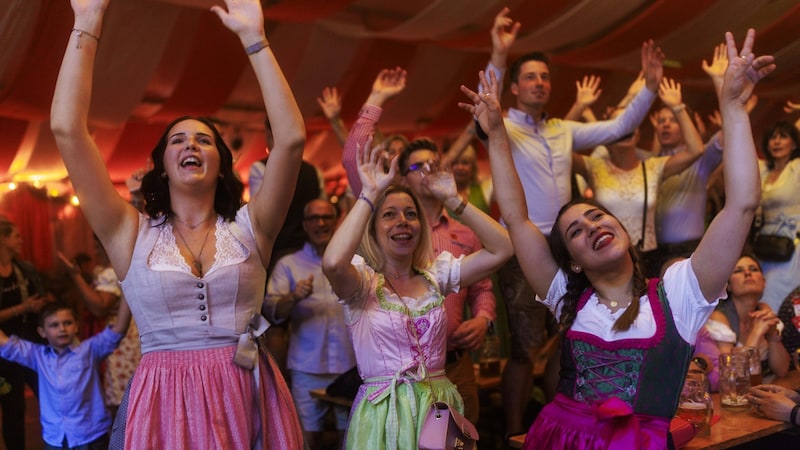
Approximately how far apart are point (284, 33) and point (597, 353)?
11.2ft

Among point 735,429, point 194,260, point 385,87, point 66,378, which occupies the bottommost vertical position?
point 735,429

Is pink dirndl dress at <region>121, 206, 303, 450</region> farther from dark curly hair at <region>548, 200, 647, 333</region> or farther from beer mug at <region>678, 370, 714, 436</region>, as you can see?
beer mug at <region>678, 370, 714, 436</region>

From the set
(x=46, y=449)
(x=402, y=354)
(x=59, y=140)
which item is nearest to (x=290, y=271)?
(x=46, y=449)

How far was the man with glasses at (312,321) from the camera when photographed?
361 centimetres

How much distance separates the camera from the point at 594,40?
5414mm

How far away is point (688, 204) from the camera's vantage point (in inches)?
160

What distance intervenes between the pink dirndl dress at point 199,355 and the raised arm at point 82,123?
12 centimetres

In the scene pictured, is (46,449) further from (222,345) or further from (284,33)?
(284,33)

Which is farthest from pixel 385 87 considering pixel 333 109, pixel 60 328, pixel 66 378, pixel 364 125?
pixel 66 378

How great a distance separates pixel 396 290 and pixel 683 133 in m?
1.99

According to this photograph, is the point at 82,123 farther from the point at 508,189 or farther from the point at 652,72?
the point at 652,72

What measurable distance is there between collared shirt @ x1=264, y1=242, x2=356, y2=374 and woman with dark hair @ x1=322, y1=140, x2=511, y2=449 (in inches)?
43.0

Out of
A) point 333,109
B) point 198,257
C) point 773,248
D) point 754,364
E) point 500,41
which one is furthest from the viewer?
point 773,248

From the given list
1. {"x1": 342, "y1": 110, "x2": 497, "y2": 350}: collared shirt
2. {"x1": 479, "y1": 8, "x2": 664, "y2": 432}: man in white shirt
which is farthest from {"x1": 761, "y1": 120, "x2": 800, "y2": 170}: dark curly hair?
{"x1": 342, "y1": 110, "x2": 497, "y2": 350}: collared shirt
